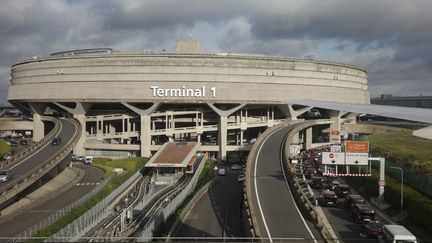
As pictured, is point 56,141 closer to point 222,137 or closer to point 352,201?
point 222,137

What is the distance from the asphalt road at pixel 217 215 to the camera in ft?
128

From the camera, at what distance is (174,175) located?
64500mm

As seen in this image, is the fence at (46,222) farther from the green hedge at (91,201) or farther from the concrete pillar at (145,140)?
the concrete pillar at (145,140)

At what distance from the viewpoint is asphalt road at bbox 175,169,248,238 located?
128ft

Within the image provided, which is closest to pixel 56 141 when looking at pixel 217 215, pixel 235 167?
pixel 235 167

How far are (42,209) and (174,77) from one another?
46.8 m

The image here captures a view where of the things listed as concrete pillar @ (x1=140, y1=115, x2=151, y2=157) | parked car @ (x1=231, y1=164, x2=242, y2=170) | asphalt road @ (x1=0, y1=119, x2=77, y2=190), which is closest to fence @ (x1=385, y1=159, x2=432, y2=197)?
parked car @ (x1=231, y1=164, x2=242, y2=170)

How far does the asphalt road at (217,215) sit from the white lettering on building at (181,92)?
28447mm

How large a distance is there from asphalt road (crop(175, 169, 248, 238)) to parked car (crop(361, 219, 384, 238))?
32.3 feet

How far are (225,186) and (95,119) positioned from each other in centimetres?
4163

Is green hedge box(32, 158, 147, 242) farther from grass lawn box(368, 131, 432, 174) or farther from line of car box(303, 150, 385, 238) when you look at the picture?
grass lawn box(368, 131, 432, 174)

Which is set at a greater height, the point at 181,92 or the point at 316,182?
the point at 181,92

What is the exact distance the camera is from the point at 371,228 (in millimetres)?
32000

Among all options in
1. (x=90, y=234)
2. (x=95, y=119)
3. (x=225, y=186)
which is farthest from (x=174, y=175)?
(x=95, y=119)
